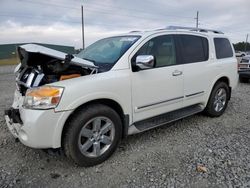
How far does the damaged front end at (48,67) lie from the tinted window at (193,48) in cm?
183

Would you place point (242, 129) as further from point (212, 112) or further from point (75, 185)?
point (75, 185)

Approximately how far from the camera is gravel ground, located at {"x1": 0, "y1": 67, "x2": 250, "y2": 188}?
106 inches

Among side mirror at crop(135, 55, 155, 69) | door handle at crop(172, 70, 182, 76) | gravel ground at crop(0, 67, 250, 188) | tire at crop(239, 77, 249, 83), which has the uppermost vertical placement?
side mirror at crop(135, 55, 155, 69)

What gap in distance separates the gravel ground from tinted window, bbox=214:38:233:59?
1.62 metres

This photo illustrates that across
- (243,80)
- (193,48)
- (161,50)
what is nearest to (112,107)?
(161,50)

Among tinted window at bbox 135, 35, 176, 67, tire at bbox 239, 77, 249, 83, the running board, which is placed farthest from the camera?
tire at bbox 239, 77, 249, 83

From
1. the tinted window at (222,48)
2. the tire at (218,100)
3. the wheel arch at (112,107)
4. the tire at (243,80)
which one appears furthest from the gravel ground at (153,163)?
the tire at (243,80)

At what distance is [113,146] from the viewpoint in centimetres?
318

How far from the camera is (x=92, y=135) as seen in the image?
2982mm

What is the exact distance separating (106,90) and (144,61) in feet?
2.15

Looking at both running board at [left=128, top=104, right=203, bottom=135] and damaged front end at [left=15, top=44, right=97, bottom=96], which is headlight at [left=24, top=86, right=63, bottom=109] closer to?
damaged front end at [left=15, top=44, right=97, bottom=96]

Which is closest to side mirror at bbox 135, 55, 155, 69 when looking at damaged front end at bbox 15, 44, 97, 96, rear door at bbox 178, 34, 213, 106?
damaged front end at bbox 15, 44, 97, 96

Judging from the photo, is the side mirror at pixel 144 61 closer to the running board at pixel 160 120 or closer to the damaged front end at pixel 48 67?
the damaged front end at pixel 48 67

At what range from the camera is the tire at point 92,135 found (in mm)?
2773
